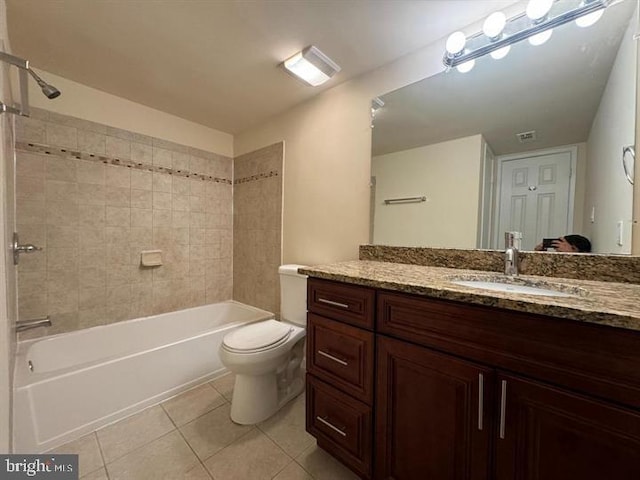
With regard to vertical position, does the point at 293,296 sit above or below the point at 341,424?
above

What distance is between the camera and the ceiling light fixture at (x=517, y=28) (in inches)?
41.4

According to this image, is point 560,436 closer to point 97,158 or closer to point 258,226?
point 258,226

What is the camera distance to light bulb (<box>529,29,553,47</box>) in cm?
112

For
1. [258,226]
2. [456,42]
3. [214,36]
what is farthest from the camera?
[258,226]

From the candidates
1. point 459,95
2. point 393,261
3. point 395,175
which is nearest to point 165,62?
point 395,175

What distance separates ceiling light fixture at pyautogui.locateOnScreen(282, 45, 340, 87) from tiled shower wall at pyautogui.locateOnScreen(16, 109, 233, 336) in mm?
1352

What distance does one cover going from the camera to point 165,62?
5.20ft

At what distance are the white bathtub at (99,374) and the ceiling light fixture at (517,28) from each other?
2.15m

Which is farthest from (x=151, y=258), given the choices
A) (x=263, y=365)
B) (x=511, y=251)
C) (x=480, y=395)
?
(x=511, y=251)

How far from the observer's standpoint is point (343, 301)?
1077 millimetres

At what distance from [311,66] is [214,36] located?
21.6 inches

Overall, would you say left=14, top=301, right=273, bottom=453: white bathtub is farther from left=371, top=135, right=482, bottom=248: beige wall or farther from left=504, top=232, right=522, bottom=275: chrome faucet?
left=504, top=232, right=522, bottom=275: chrome faucet

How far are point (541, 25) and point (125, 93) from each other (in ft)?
8.37

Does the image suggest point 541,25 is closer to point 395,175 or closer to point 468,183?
point 468,183
